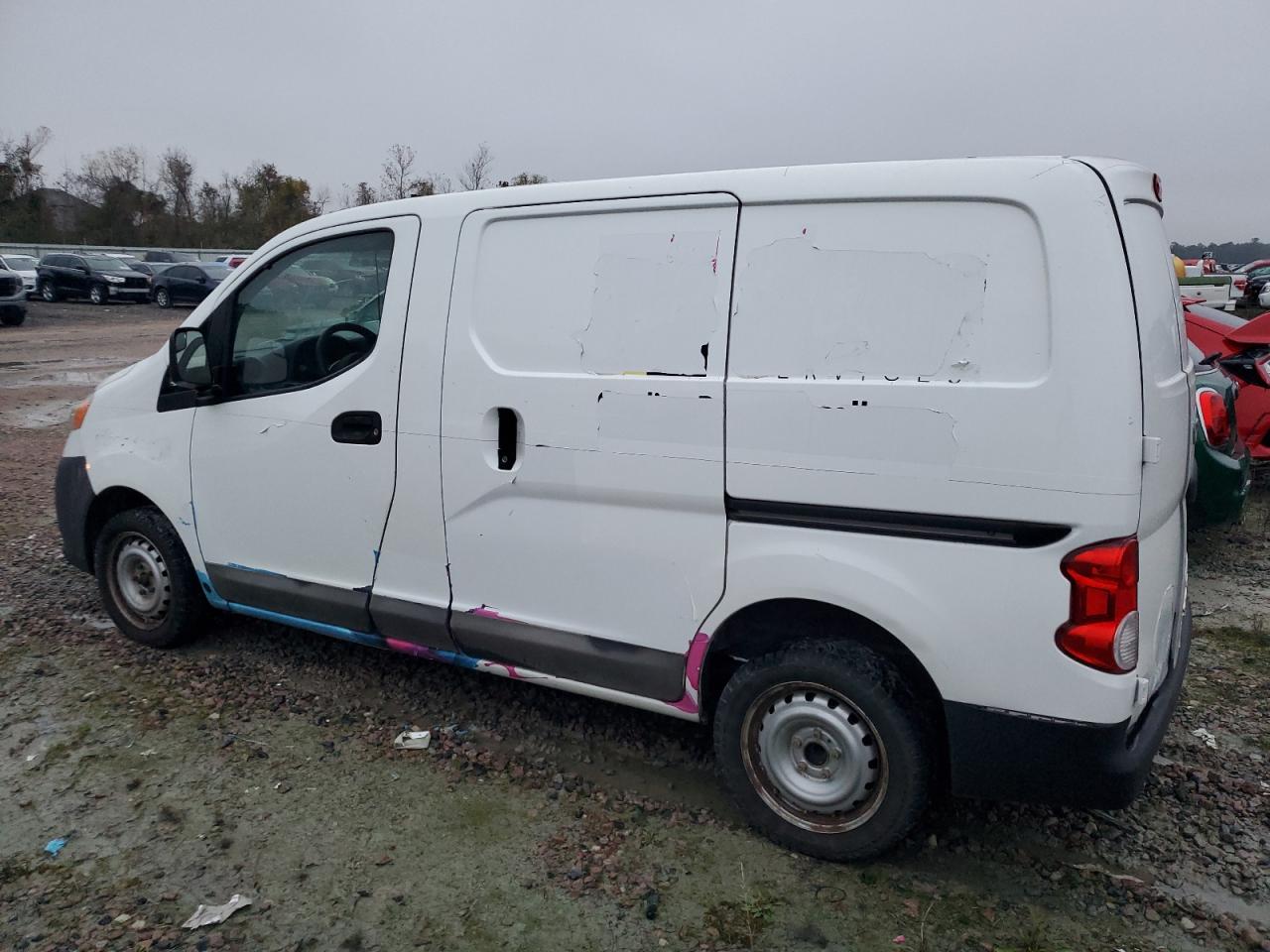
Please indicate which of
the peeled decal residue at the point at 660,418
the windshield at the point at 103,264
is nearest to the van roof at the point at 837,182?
the peeled decal residue at the point at 660,418

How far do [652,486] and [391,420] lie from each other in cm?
112

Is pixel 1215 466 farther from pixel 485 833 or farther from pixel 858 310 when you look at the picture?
pixel 485 833

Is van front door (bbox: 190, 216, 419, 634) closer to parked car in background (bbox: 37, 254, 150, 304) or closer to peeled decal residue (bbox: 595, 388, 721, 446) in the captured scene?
peeled decal residue (bbox: 595, 388, 721, 446)

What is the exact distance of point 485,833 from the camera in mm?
3072

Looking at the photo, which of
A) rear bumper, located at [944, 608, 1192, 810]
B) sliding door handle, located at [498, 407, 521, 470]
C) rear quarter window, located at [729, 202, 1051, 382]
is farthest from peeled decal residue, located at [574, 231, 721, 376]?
rear bumper, located at [944, 608, 1192, 810]

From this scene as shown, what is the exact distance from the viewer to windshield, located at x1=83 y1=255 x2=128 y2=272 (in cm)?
2798

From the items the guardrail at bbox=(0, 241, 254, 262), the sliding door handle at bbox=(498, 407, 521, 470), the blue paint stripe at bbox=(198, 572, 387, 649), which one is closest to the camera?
the sliding door handle at bbox=(498, 407, 521, 470)

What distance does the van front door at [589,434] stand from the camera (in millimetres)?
2883

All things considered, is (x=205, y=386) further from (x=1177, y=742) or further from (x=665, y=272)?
(x=1177, y=742)

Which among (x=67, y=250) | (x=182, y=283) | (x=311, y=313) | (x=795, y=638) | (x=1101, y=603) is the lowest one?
(x=795, y=638)

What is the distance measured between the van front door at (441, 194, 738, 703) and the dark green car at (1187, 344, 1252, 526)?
12.5 feet

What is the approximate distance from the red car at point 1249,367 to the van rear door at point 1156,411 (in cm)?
452

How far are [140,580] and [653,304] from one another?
305 cm

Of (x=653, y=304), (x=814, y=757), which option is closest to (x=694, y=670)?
(x=814, y=757)
